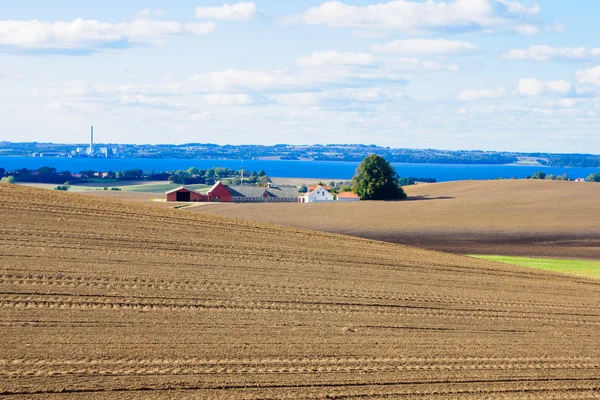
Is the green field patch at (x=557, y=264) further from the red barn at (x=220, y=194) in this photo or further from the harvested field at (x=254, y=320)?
the red barn at (x=220, y=194)

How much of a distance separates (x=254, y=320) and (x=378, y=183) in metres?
67.3

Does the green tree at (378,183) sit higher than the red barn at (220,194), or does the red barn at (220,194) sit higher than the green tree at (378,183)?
the green tree at (378,183)

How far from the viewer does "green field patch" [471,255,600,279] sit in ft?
124

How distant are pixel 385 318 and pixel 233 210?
159 ft

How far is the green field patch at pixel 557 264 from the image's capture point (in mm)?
37869

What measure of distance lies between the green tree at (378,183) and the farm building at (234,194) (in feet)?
49.8

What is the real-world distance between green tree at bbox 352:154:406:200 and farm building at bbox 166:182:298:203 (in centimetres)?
1519

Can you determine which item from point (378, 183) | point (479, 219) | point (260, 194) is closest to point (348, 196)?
point (378, 183)

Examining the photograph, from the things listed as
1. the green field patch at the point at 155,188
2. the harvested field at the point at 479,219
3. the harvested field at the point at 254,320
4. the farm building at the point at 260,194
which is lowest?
the green field patch at the point at 155,188

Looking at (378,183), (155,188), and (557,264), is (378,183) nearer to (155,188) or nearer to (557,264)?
(557,264)

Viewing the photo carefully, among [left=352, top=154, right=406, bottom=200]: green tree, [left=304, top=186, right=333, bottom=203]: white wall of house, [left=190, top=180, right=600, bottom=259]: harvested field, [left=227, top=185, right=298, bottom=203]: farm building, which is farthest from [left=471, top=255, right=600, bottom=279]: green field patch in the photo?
[left=304, top=186, right=333, bottom=203]: white wall of house

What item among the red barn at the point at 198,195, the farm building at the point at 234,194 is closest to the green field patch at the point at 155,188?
the farm building at the point at 234,194

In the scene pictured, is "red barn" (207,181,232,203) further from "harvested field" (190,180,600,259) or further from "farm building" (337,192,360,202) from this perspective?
"harvested field" (190,180,600,259)

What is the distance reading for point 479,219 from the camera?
58844mm
